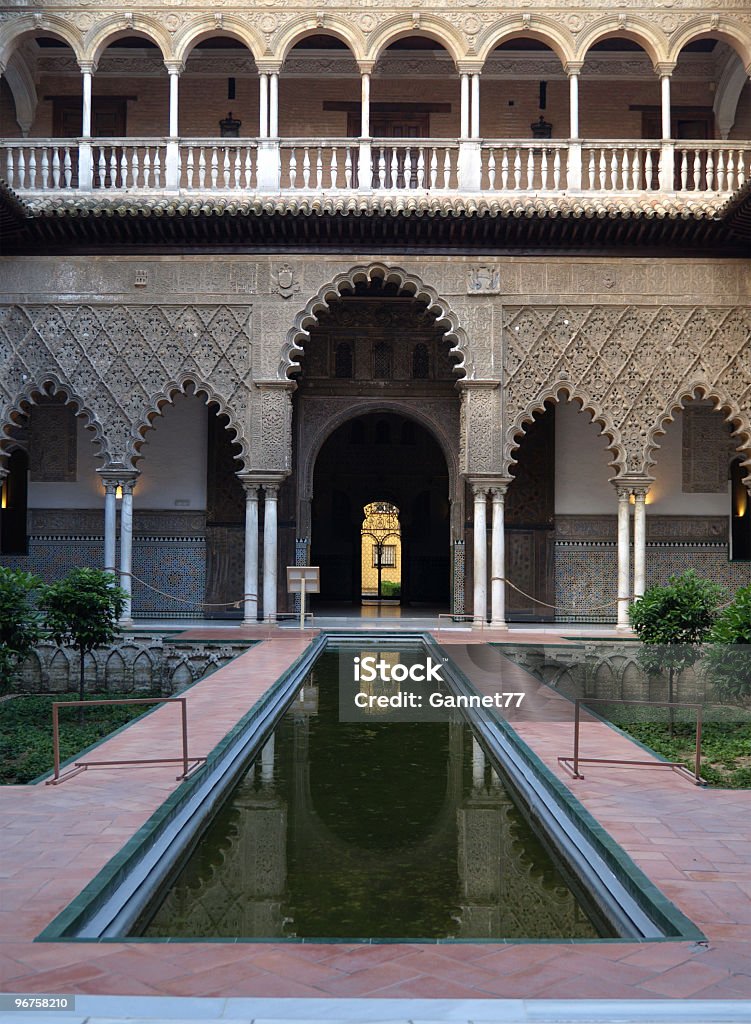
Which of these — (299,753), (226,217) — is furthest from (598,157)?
(299,753)

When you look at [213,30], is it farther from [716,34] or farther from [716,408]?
[716,408]

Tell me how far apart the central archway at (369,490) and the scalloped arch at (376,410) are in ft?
7.29

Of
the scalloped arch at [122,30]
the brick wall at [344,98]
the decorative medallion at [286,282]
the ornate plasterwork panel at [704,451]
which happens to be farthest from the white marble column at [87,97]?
the ornate plasterwork panel at [704,451]

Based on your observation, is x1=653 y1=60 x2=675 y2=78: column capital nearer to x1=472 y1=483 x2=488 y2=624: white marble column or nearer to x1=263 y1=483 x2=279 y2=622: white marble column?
x1=472 y1=483 x2=488 y2=624: white marble column

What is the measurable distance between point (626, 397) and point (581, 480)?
2450 mm

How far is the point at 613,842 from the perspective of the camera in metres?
3.90

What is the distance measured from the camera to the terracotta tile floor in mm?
2621

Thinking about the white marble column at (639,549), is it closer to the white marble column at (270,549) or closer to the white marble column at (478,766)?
the white marble column at (270,549)

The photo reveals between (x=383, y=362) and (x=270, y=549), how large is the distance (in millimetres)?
3467

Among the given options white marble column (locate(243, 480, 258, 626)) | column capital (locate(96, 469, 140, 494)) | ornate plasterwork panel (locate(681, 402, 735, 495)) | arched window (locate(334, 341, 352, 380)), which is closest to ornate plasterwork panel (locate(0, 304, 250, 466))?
column capital (locate(96, 469, 140, 494))

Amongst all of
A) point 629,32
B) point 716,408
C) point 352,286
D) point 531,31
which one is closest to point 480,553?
point 716,408

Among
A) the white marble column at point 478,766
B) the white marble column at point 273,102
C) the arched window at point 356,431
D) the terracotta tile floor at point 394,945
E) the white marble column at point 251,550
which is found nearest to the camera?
the terracotta tile floor at point 394,945

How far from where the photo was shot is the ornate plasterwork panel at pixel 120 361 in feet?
41.5

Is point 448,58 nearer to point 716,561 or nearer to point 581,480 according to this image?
point 581,480
